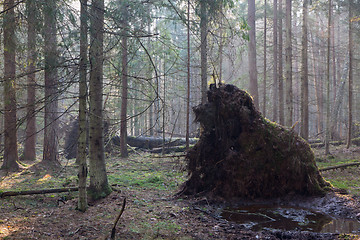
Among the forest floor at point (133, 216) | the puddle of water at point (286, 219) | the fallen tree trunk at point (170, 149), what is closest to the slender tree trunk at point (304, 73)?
the fallen tree trunk at point (170, 149)

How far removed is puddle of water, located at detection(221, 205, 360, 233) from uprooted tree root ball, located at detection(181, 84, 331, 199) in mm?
666

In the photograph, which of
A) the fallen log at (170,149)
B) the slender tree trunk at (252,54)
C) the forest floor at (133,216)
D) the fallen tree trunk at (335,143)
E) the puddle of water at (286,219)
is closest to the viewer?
the forest floor at (133,216)

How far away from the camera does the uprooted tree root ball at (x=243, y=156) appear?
7.01 meters

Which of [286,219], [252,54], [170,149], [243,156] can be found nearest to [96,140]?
[243,156]

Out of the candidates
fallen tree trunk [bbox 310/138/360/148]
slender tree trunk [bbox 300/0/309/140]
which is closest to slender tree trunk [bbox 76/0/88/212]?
slender tree trunk [bbox 300/0/309/140]

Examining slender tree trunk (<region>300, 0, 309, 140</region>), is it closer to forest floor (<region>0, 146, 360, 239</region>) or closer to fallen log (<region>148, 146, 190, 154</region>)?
fallen log (<region>148, 146, 190, 154</region>)

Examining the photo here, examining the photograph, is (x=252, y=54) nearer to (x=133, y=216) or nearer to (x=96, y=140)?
(x=96, y=140)

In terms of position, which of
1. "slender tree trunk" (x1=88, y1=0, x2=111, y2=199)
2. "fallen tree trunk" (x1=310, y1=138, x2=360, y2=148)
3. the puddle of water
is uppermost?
"slender tree trunk" (x1=88, y1=0, x2=111, y2=199)

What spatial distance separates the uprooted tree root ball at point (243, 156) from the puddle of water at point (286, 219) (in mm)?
666

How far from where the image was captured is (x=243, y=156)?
23.4ft

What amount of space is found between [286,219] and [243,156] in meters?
1.96

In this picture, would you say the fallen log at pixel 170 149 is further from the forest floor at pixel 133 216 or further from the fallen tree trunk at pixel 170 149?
the forest floor at pixel 133 216

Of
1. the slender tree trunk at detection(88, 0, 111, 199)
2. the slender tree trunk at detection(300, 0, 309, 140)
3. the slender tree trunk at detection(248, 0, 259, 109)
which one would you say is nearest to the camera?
the slender tree trunk at detection(88, 0, 111, 199)

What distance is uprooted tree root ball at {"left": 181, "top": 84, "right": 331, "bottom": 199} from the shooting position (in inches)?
276
